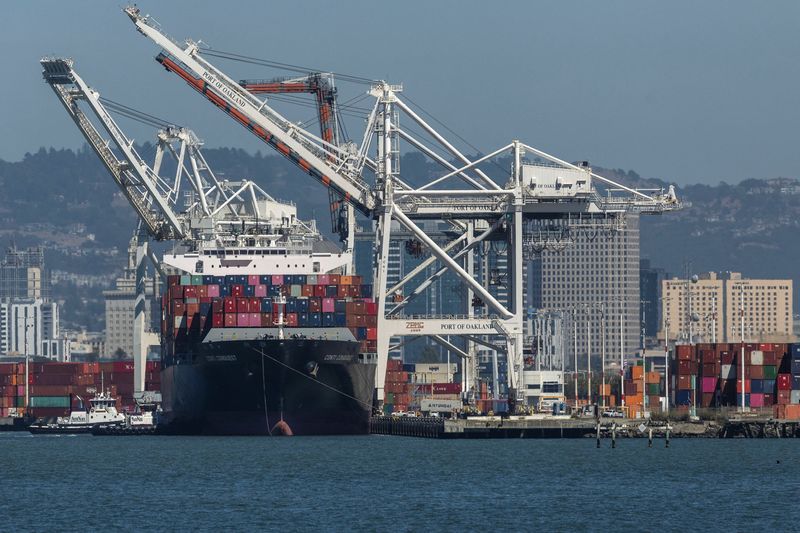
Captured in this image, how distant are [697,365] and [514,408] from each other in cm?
2099

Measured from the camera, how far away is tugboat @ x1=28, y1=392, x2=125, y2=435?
10844 cm

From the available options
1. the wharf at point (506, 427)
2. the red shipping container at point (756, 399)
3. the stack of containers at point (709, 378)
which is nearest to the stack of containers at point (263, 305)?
the wharf at point (506, 427)

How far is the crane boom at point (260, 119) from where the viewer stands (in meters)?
94.0

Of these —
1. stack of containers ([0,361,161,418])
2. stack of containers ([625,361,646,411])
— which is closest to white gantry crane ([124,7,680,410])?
stack of containers ([625,361,646,411])

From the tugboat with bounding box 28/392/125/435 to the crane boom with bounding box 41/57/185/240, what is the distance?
34.7ft

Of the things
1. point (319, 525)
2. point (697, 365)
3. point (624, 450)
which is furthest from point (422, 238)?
point (319, 525)

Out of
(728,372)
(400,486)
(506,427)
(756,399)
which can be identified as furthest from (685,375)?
(400,486)

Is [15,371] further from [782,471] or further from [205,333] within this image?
[782,471]

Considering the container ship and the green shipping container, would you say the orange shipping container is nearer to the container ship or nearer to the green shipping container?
the container ship

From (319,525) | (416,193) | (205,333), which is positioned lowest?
(319,525)

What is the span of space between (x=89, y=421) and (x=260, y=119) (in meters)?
24.6

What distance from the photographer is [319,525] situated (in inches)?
2046

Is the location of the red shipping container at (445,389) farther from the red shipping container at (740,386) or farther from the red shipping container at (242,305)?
the red shipping container at (242,305)

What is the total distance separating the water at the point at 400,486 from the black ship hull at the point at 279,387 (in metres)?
2.40
